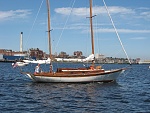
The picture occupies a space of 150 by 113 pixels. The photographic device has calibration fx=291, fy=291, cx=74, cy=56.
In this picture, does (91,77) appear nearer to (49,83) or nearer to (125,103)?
(49,83)

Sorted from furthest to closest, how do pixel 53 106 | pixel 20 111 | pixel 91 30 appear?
1. pixel 91 30
2. pixel 53 106
3. pixel 20 111

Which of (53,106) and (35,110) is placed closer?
(35,110)

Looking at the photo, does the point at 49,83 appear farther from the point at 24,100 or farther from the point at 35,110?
the point at 35,110

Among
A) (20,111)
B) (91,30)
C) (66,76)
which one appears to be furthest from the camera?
(91,30)

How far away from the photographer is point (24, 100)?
31.5m

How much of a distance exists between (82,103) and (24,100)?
6477 mm

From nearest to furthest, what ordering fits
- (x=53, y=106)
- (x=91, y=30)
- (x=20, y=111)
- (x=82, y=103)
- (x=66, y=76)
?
1. (x=20, y=111)
2. (x=53, y=106)
3. (x=82, y=103)
4. (x=66, y=76)
5. (x=91, y=30)

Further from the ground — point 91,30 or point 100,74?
point 91,30

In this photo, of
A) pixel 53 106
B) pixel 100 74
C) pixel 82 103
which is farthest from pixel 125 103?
pixel 100 74

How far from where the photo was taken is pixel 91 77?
4794 centimetres

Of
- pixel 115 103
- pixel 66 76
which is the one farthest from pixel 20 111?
pixel 66 76

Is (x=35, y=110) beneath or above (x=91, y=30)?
beneath

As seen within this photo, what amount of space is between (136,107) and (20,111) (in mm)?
11087

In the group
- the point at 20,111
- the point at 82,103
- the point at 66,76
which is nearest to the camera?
the point at 20,111
